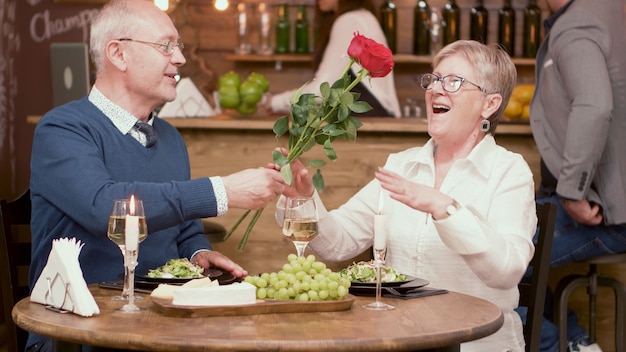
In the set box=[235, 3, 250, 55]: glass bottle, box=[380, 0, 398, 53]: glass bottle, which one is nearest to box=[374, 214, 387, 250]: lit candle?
box=[380, 0, 398, 53]: glass bottle

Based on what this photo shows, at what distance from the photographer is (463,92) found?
2637 millimetres

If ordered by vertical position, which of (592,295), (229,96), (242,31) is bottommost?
(592,295)

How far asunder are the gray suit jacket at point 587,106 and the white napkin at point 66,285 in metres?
2.06

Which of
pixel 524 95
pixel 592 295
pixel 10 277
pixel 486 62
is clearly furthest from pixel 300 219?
pixel 524 95

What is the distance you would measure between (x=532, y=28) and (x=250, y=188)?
4.06 m

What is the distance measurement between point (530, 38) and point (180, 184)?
13.7 ft

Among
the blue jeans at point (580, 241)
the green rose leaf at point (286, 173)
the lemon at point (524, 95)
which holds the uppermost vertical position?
the green rose leaf at point (286, 173)

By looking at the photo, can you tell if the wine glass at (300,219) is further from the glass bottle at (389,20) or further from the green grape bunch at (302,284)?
the glass bottle at (389,20)

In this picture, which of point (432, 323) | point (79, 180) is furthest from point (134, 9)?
point (432, 323)

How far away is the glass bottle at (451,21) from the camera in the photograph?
590 cm

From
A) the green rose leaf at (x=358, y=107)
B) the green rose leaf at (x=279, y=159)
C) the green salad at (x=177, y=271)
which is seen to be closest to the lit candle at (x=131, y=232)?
the green salad at (x=177, y=271)

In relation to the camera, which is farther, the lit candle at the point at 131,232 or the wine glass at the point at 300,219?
the wine glass at the point at 300,219

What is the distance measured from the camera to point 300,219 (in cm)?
217

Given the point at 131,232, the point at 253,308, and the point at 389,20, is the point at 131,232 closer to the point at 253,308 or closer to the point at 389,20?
the point at 253,308
